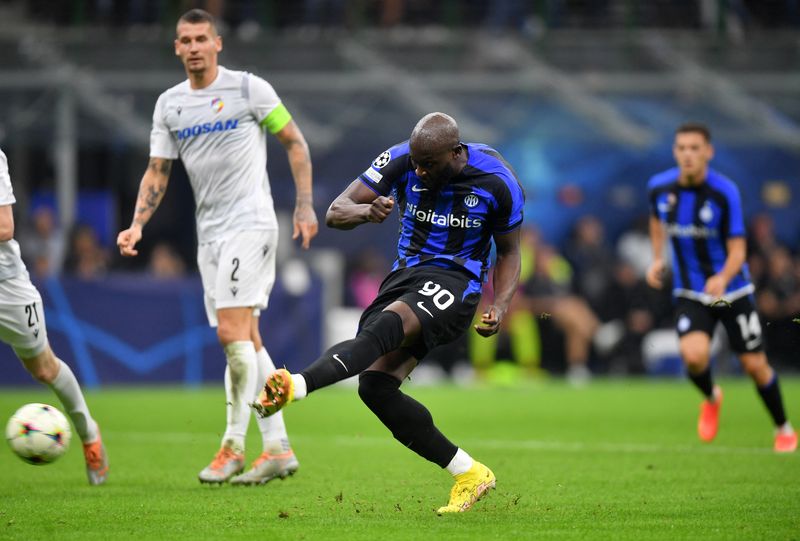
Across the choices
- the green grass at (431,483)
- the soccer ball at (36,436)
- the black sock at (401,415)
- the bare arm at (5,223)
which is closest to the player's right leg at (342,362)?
the black sock at (401,415)

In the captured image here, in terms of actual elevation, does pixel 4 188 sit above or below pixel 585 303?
above

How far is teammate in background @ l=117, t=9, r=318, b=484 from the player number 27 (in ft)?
5.37

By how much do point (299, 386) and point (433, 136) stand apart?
1519mm

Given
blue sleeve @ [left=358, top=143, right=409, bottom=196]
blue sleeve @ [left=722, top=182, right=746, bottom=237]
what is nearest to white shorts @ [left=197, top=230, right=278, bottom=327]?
blue sleeve @ [left=358, top=143, right=409, bottom=196]

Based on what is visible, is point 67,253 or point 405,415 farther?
point 67,253

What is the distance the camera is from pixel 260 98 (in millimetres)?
8734

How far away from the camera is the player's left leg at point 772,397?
10.5 metres

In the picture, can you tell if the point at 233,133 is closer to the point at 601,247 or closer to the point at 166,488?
the point at 166,488

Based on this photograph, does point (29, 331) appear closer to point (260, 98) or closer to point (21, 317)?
point (21, 317)

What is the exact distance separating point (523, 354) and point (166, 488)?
13110mm

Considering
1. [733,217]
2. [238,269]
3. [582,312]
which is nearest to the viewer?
[238,269]

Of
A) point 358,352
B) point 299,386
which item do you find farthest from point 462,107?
point 299,386

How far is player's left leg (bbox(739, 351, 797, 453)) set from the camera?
10484 mm

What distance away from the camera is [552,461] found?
980 centimetres
